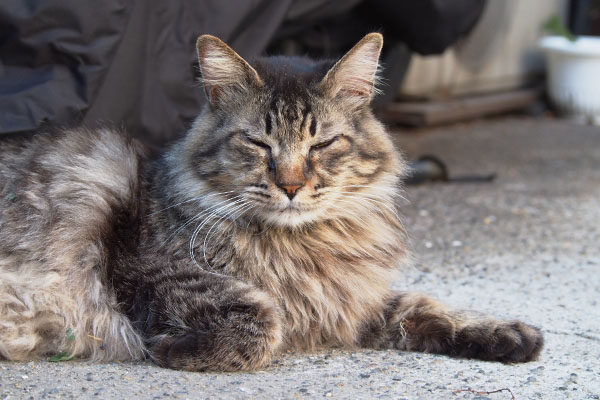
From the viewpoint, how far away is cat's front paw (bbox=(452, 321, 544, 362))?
7.47 ft

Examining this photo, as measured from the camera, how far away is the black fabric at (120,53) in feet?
9.02

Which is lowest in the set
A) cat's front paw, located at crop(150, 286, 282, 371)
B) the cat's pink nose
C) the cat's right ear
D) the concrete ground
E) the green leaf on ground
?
the concrete ground

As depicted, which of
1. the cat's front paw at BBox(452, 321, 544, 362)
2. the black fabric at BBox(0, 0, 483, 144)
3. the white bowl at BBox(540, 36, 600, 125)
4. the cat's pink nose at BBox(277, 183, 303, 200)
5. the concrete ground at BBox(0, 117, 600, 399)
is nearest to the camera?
the concrete ground at BBox(0, 117, 600, 399)

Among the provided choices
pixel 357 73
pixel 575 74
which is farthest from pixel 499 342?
pixel 575 74

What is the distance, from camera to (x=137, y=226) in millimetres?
2395

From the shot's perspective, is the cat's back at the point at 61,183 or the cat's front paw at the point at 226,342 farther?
the cat's back at the point at 61,183

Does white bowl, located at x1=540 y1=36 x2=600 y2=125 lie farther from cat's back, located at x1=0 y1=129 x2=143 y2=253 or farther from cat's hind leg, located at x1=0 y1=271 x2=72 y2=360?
cat's hind leg, located at x1=0 y1=271 x2=72 y2=360

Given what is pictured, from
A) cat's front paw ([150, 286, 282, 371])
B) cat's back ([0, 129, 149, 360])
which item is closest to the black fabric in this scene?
cat's back ([0, 129, 149, 360])

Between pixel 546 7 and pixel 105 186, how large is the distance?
20.6 feet

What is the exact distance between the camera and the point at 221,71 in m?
2.38

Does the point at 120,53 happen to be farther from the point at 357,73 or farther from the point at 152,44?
the point at 357,73

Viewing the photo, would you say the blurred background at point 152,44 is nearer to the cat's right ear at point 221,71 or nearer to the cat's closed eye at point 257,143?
the cat's right ear at point 221,71

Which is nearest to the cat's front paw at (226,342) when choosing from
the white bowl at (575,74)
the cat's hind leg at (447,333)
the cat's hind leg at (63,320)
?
the cat's hind leg at (63,320)

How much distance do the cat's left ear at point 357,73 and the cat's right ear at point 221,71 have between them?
248mm
